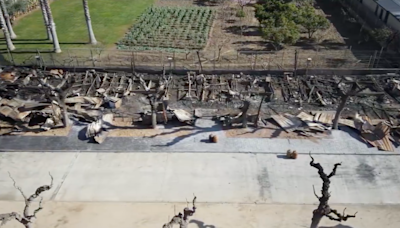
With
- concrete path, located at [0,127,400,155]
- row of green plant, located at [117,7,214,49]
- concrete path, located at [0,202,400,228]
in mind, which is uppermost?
row of green plant, located at [117,7,214,49]

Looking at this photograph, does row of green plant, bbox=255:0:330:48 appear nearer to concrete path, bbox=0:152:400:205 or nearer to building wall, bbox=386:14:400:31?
building wall, bbox=386:14:400:31

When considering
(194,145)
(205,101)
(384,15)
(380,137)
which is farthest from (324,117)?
(384,15)

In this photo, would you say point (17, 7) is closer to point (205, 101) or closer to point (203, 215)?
point (205, 101)

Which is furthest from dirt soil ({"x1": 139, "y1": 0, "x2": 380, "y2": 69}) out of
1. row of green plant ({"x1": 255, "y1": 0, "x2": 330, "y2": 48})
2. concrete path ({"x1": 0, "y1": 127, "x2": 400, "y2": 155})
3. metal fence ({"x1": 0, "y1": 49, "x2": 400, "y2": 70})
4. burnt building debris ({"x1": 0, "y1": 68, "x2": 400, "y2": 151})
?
concrete path ({"x1": 0, "y1": 127, "x2": 400, "y2": 155})

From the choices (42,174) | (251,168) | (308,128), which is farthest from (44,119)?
(308,128)

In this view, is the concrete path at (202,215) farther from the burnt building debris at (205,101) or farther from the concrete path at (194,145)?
the burnt building debris at (205,101)

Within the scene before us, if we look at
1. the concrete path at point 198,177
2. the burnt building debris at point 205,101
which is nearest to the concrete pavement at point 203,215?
the concrete path at point 198,177

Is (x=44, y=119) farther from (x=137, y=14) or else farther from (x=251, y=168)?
(x=137, y=14)
